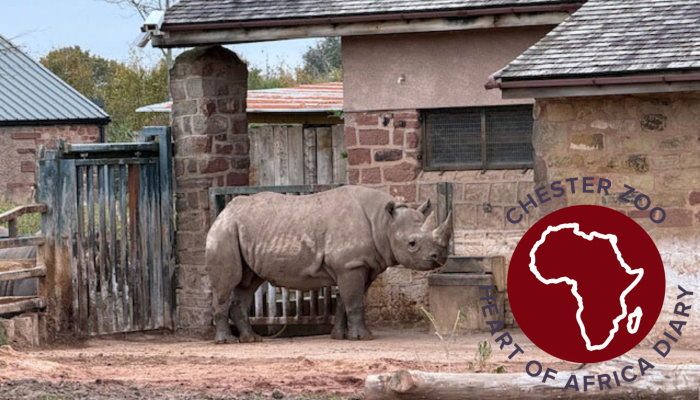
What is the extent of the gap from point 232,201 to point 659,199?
14.3ft

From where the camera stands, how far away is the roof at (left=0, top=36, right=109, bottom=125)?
3134 centimetres

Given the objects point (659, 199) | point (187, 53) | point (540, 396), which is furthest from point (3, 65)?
point (540, 396)

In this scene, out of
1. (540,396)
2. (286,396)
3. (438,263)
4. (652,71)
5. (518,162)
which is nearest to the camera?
(540,396)

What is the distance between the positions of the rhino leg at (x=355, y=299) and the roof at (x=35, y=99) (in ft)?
59.1

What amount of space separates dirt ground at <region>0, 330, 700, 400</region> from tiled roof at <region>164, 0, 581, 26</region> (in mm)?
3300

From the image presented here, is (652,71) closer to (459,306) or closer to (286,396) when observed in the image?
(459,306)

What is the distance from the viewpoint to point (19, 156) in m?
31.7

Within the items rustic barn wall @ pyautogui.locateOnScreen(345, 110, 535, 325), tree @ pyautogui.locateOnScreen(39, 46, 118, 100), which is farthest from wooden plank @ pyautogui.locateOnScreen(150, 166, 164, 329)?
tree @ pyautogui.locateOnScreen(39, 46, 118, 100)

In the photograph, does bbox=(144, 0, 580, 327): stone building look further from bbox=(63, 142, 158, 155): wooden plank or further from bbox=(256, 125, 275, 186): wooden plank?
bbox=(256, 125, 275, 186): wooden plank

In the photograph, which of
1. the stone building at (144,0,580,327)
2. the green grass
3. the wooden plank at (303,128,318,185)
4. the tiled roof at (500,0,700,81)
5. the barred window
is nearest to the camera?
the tiled roof at (500,0,700,81)

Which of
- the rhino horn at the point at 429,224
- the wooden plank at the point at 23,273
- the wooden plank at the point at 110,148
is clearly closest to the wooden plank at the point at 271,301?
the wooden plank at the point at 110,148

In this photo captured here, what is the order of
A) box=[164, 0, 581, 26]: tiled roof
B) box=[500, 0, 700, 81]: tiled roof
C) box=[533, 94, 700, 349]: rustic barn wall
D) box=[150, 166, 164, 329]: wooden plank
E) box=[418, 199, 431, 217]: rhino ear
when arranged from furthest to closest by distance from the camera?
1. box=[150, 166, 164, 329]: wooden plank
2. box=[164, 0, 581, 26]: tiled roof
3. box=[418, 199, 431, 217]: rhino ear
4. box=[533, 94, 700, 349]: rustic barn wall
5. box=[500, 0, 700, 81]: tiled roof

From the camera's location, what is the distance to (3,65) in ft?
109

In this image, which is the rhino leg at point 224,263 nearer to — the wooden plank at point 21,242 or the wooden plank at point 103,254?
the wooden plank at point 103,254
